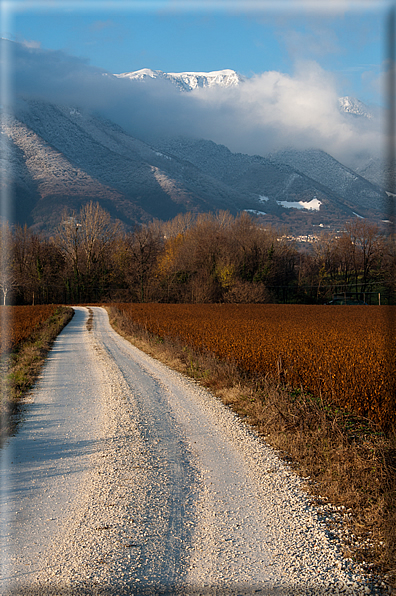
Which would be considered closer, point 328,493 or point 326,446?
point 328,493

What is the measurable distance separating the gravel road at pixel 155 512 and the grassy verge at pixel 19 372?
0.59 m

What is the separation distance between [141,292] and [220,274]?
13273 mm

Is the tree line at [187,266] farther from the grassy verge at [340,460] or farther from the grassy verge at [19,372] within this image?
the grassy verge at [340,460]

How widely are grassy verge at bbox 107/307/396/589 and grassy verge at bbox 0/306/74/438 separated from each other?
4584mm

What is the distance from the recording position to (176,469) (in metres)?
5.88

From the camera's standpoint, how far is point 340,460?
5.68 meters

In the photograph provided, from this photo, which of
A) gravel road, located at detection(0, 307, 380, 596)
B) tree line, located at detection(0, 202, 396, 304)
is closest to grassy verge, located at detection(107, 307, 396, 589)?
gravel road, located at detection(0, 307, 380, 596)

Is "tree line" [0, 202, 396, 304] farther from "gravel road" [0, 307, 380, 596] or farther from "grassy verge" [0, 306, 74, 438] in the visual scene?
"gravel road" [0, 307, 380, 596]

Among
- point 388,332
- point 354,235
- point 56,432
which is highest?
point 354,235

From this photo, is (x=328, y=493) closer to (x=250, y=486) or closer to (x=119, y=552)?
(x=250, y=486)

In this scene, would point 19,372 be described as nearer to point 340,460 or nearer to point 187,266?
point 340,460

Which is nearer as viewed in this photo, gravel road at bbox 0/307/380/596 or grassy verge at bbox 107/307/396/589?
gravel road at bbox 0/307/380/596

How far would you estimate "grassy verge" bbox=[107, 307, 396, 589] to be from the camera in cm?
402

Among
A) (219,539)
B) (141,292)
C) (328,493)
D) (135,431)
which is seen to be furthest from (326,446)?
(141,292)
